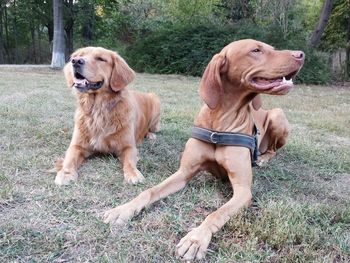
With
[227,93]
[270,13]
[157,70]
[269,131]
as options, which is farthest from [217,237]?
[270,13]

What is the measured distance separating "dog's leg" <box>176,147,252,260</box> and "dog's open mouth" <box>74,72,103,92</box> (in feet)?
4.69

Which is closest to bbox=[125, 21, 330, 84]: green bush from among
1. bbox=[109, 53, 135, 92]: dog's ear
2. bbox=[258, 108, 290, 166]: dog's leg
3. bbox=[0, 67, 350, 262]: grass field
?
bbox=[0, 67, 350, 262]: grass field

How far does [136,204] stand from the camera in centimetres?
255

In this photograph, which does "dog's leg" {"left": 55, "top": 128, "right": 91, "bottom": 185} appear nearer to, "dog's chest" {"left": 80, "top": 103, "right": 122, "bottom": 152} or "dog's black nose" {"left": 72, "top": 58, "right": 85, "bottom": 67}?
"dog's chest" {"left": 80, "top": 103, "right": 122, "bottom": 152}

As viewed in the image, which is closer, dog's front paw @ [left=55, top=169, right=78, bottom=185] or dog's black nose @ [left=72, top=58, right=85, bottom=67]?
dog's front paw @ [left=55, top=169, right=78, bottom=185]

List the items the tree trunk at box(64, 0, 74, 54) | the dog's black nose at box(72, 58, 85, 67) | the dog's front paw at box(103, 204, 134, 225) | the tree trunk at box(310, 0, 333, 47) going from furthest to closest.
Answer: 1. the tree trunk at box(64, 0, 74, 54)
2. the tree trunk at box(310, 0, 333, 47)
3. the dog's black nose at box(72, 58, 85, 67)
4. the dog's front paw at box(103, 204, 134, 225)

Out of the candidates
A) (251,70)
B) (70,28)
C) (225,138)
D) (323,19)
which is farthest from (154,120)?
(70,28)

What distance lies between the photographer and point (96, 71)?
366 centimetres

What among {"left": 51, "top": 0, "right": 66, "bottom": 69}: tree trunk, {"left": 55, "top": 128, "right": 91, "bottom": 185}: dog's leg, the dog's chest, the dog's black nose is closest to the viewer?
{"left": 55, "top": 128, "right": 91, "bottom": 185}: dog's leg

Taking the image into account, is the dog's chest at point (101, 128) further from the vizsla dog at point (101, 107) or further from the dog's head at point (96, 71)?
the dog's head at point (96, 71)

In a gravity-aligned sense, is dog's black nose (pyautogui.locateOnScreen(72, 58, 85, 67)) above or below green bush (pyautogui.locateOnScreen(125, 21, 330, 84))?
above

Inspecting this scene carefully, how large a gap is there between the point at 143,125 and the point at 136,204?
80.1 inches

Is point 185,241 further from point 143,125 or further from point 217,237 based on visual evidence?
point 143,125

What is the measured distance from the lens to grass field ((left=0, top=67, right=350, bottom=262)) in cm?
212
